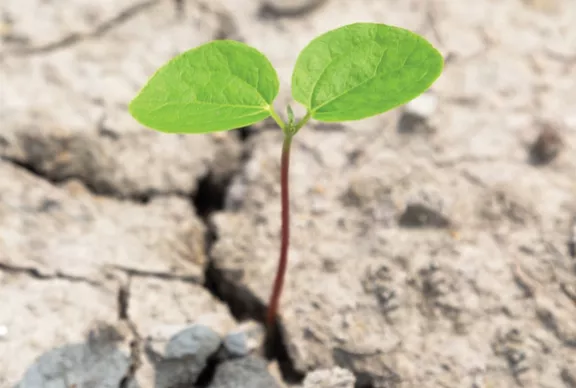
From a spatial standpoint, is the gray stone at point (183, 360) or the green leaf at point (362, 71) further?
the gray stone at point (183, 360)

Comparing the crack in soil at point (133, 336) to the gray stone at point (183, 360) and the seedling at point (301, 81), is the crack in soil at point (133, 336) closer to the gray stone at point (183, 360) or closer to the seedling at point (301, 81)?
the gray stone at point (183, 360)

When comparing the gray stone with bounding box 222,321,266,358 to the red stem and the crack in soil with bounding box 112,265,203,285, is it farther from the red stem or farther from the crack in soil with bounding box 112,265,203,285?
the crack in soil with bounding box 112,265,203,285

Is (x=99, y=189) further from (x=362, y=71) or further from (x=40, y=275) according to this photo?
(x=362, y=71)

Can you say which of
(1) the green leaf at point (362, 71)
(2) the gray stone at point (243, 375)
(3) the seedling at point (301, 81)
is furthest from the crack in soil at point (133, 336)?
(1) the green leaf at point (362, 71)

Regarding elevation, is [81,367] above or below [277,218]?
below

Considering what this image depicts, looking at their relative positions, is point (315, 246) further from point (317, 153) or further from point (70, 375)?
point (70, 375)

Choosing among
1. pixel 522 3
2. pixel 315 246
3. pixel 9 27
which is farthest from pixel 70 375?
pixel 522 3

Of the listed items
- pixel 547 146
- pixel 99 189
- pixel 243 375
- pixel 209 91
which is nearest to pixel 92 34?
pixel 99 189
